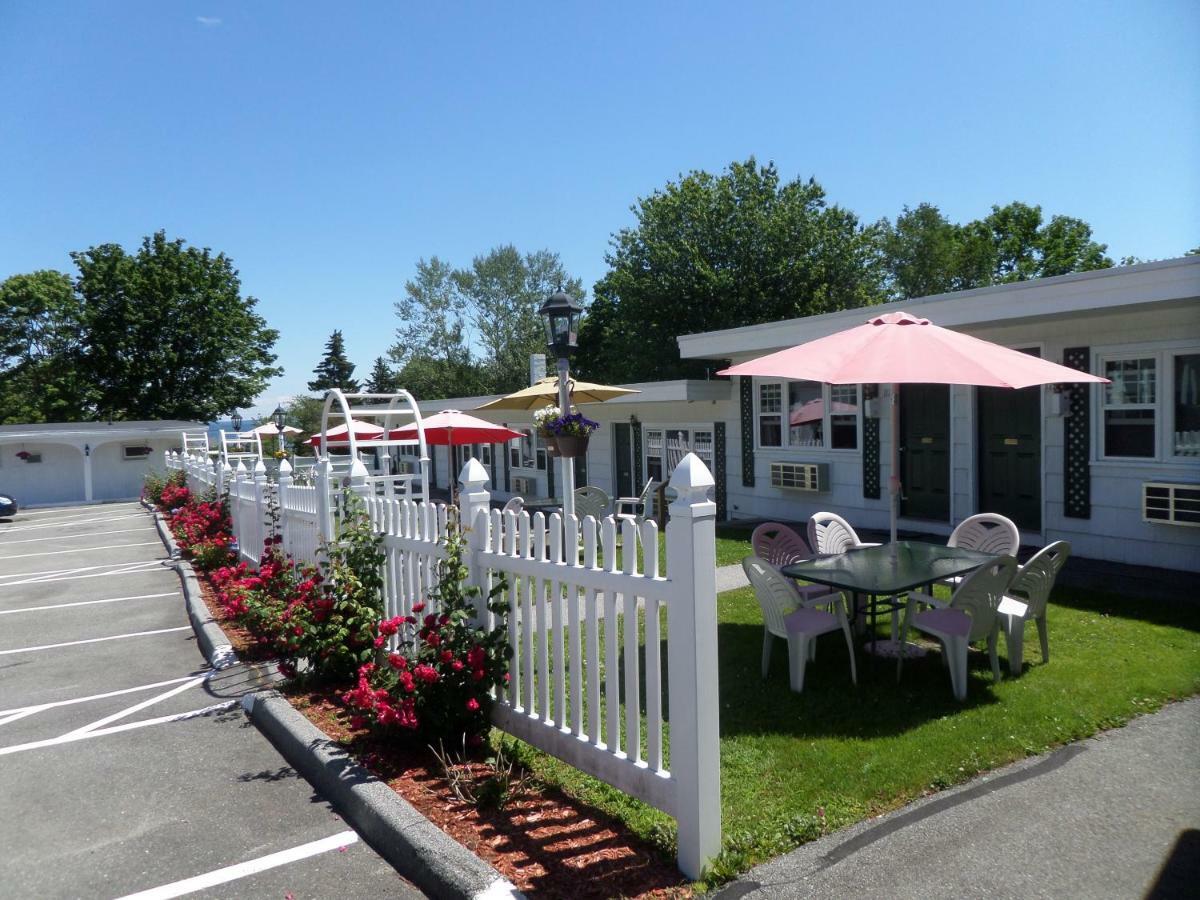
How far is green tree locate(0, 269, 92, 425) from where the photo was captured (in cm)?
3878

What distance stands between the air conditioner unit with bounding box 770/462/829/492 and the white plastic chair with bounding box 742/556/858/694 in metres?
6.81

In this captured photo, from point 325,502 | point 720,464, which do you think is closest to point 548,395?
point 325,502

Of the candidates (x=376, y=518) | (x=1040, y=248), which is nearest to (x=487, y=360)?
(x=1040, y=248)

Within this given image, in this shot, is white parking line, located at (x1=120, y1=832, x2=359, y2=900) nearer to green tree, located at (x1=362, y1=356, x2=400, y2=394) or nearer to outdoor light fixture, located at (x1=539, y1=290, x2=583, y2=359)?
outdoor light fixture, located at (x1=539, y1=290, x2=583, y2=359)

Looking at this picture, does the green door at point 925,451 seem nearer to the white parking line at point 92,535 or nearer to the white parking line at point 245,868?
the white parking line at point 245,868

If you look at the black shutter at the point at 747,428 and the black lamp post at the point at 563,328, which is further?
the black shutter at the point at 747,428

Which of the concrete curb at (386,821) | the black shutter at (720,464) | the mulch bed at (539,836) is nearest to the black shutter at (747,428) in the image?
the black shutter at (720,464)

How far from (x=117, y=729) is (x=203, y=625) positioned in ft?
7.89

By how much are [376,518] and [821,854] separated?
3475 mm

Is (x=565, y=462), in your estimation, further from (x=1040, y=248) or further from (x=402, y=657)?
(x=1040, y=248)

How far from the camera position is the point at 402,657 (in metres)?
4.11

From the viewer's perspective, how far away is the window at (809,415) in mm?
11633

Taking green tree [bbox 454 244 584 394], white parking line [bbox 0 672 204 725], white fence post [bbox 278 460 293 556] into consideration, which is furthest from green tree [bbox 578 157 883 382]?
white parking line [bbox 0 672 204 725]

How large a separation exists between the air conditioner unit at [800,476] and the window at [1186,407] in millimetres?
4544
